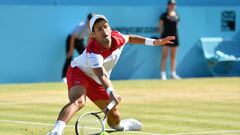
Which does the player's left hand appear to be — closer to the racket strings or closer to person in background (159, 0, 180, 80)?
the racket strings

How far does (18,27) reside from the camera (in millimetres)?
20688

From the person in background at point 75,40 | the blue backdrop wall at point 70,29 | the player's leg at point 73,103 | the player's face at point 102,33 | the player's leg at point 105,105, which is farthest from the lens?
the person in background at point 75,40

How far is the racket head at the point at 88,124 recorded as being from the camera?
912 cm

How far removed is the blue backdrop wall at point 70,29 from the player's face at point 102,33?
35.9 ft

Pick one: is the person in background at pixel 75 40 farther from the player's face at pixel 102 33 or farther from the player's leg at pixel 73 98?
the player's face at pixel 102 33

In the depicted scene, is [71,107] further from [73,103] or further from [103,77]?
[103,77]

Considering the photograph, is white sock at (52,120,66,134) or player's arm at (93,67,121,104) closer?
white sock at (52,120,66,134)

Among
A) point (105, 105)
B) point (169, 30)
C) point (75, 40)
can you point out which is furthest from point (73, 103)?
point (169, 30)

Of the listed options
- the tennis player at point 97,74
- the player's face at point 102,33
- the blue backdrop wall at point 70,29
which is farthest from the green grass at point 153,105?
the player's face at point 102,33

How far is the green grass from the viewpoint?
36.3 ft

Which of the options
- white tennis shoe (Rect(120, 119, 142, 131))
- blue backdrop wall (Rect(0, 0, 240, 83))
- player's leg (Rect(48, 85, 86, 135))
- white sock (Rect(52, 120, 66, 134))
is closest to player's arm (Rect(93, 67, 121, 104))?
player's leg (Rect(48, 85, 86, 135))

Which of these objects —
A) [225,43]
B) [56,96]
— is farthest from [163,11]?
[56,96]

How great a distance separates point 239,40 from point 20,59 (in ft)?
25.1

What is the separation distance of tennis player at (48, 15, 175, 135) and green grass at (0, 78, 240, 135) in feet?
1.78
